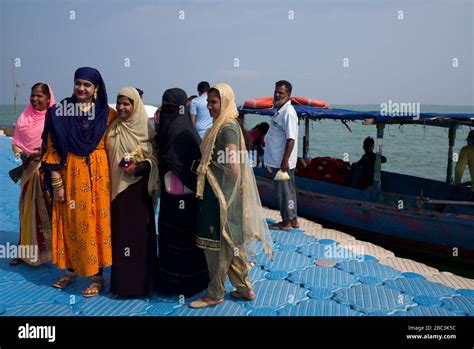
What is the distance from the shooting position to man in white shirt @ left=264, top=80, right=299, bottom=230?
5.23 m

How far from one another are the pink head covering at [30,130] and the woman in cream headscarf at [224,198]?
5.66ft

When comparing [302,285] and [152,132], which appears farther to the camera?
[302,285]

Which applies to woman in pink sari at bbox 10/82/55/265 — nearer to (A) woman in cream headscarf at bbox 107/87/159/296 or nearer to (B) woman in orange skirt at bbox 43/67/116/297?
(B) woman in orange skirt at bbox 43/67/116/297

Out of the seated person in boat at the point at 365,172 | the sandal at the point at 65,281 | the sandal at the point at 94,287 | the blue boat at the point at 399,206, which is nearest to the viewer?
the sandal at the point at 94,287

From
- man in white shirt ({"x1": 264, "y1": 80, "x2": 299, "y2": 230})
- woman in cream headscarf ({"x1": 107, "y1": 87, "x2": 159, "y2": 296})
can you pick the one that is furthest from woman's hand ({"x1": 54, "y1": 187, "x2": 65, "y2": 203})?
man in white shirt ({"x1": 264, "y1": 80, "x2": 299, "y2": 230})

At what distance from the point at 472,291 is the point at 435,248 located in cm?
264

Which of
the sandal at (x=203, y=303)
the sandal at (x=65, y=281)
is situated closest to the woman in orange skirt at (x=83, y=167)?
the sandal at (x=65, y=281)

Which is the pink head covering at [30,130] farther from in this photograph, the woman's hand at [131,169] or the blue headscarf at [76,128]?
the woman's hand at [131,169]

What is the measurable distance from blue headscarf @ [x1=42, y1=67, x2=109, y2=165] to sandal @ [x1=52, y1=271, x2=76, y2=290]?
1155mm

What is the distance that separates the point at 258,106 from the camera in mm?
10273

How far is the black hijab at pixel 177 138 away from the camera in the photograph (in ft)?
10.5

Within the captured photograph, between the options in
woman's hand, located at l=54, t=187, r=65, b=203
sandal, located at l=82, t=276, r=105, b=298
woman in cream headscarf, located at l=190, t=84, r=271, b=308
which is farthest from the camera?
sandal, located at l=82, t=276, r=105, b=298

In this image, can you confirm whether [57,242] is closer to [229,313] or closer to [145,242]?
[145,242]
